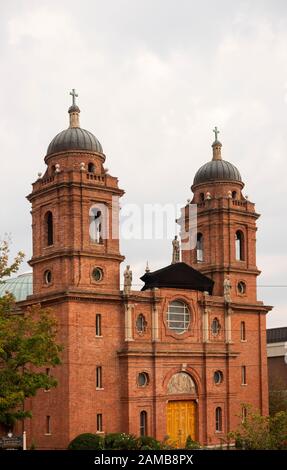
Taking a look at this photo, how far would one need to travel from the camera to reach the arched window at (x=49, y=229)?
180ft

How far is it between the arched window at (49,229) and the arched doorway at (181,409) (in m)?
12.6

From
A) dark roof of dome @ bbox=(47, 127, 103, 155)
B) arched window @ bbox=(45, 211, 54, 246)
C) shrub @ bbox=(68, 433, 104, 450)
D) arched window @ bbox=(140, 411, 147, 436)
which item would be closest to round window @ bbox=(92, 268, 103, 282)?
arched window @ bbox=(45, 211, 54, 246)

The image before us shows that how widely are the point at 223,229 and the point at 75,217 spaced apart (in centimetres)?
1441

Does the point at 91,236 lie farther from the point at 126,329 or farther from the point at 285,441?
the point at 285,441

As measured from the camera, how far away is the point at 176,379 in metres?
56.5

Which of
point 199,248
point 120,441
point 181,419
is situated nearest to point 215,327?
point 181,419

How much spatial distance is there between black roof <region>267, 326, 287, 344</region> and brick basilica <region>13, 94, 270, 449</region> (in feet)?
82.8

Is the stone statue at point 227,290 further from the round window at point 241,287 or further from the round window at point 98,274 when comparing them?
the round window at point 98,274

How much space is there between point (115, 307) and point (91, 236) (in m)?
4.96

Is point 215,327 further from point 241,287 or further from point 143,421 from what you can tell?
point 143,421

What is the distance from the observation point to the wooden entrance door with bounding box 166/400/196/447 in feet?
183

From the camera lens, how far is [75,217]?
52.9 metres

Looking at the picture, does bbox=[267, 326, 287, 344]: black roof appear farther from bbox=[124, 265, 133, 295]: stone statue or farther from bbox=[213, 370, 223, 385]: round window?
bbox=[124, 265, 133, 295]: stone statue
